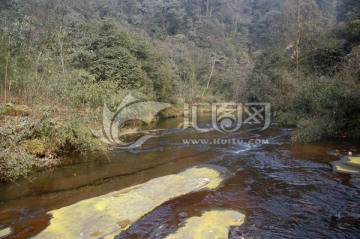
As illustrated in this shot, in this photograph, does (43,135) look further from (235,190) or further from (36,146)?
(235,190)

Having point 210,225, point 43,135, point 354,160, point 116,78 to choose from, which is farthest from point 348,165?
point 116,78

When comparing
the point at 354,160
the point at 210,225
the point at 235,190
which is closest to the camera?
the point at 210,225

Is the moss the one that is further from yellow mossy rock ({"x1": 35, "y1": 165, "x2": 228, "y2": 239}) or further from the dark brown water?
yellow mossy rock ({"x1": 35, "y1": 165, "x2": 228, "y2": 239})

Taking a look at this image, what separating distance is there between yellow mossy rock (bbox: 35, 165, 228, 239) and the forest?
248cm

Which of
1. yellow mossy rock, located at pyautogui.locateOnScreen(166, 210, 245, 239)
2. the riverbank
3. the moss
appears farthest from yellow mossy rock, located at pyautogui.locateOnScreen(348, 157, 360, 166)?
the moss

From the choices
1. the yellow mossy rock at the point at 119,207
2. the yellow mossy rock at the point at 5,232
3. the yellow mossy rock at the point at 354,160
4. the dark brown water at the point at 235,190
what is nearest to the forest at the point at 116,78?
the dark brown water at the point at 235,190

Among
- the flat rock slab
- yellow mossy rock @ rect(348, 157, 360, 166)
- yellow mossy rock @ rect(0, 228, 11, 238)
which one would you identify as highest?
yellow mossy rock @ rect(348, 157, 360, 166)

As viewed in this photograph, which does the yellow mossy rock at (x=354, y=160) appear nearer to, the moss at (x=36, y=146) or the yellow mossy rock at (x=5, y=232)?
the yellow mossy rock at (x=5, y=232)

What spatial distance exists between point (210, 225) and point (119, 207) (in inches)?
78.4

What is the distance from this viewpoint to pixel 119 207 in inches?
244

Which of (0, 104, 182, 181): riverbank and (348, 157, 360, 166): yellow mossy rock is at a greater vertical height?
(0, 104, 182, 181): riverbank

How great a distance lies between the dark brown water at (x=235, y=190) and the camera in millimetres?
5414

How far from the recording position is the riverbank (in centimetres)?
767

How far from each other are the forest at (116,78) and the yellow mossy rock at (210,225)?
15.1 ft
